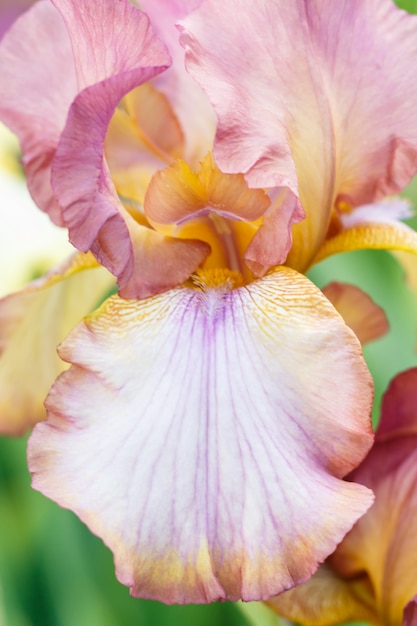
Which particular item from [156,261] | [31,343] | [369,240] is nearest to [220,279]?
[156,261]

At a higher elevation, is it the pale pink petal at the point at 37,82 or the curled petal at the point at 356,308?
the pale pink petal at the point at 37,82

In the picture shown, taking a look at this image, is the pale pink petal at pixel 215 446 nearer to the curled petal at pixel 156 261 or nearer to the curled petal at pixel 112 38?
the curled petal at pixel 156 261

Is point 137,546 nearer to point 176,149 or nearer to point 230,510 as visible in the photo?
point 230,510

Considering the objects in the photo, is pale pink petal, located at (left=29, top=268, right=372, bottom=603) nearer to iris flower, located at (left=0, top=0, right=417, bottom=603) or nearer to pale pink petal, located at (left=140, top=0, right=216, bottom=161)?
iris flower, located at (left=0, top=0, right=417, bottom=603)

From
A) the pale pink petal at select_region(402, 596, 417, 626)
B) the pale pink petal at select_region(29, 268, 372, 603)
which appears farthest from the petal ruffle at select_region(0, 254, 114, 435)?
the pale pink petal at select_region(402, 596, 417, 626)

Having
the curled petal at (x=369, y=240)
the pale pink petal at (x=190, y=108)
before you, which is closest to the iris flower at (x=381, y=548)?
the curled petal at (x=369, y=240)
